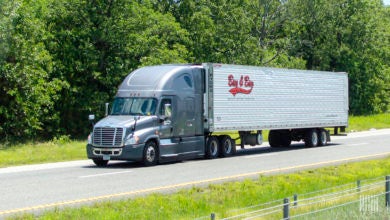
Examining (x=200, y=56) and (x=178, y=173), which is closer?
(x=178, y=173)

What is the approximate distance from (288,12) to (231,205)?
48064 mm

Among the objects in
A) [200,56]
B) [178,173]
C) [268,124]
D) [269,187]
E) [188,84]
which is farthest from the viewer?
[200,56]

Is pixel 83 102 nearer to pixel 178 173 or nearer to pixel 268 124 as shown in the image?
pixel 268 124

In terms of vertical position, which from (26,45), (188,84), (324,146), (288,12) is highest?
(288,12)

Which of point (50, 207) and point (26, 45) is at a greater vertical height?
point (26, 45)

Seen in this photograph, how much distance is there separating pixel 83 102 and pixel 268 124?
14901 mm

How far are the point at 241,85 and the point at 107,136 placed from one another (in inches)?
263

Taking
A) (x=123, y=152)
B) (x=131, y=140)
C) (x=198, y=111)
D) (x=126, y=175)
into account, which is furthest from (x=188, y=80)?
(x=126, y=175)

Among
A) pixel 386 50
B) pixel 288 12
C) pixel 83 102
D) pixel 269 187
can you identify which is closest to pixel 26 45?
pixel 83 102

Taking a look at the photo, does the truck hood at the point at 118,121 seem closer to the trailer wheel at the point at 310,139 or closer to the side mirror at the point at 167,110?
the side mirror at the point at 167,110

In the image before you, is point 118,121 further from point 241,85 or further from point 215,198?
point 215,198

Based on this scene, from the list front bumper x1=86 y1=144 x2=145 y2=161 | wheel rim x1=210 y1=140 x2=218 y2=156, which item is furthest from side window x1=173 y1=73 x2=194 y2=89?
front bumper x1=86 y1=144 x2=145 y2=161

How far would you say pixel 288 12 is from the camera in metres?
59.1

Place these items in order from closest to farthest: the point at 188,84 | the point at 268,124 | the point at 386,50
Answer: the point at 188,84
the point at 268,124
the point at 386,50
